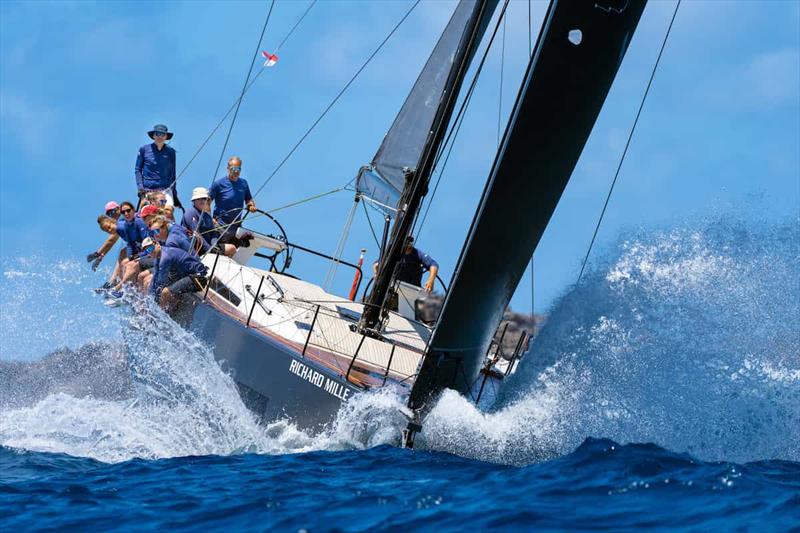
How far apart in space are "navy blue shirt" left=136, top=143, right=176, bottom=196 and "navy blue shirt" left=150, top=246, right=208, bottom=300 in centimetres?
291

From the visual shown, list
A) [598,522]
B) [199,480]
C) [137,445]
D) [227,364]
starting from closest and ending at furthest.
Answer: [598,522]
[199,480]
[137,445]
[227,364]

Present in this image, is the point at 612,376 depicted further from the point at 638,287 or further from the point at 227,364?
the point at 227,364

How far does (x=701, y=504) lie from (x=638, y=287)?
3.74 metres

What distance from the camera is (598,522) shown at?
554 cm

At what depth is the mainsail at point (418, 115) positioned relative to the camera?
37.6 ft

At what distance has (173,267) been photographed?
1123 cm

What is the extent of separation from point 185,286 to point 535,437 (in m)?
4.42

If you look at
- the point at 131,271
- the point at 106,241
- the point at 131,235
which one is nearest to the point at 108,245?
the point at 106,241

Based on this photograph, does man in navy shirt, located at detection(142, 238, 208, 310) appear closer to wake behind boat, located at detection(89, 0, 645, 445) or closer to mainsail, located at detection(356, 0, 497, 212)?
wake behind boat, located at detection(89, 0, 645, 445)

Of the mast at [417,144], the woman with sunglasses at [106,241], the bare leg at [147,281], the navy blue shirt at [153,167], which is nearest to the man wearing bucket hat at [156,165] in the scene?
the navy blue shirt at [153,167]

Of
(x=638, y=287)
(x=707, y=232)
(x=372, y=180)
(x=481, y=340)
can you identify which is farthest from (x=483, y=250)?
(x=372, y=180)

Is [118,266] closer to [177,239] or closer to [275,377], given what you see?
[177,239]

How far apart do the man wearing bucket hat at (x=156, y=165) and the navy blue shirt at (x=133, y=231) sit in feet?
4.53

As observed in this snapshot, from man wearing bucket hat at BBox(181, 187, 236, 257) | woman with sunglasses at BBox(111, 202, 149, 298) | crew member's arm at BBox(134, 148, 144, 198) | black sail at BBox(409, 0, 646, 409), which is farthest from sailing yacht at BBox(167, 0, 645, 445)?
crew member's arm at BBox(134, 148, 144, 198)
